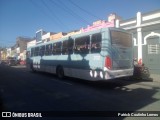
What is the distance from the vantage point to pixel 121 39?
41.8ft

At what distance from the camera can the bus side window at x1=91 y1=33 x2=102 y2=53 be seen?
12312mm

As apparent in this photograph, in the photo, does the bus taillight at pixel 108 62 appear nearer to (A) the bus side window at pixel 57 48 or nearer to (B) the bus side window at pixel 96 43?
(B) the bus side window at pixel 96 43

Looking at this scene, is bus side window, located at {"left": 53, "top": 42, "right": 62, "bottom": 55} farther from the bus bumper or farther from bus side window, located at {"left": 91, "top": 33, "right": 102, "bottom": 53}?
the bus bumper

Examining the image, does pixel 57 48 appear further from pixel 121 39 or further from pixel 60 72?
pixel 121 39

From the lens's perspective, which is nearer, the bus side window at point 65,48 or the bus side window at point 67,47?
the bus side window at point 67,47

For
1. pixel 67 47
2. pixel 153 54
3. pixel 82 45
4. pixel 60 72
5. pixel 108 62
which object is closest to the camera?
pixel 108 62

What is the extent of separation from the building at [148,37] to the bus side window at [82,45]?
7132 mm

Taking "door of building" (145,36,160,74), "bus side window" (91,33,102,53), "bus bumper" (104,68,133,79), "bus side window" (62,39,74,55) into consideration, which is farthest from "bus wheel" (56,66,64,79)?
"door of building" (145,36,160,74)

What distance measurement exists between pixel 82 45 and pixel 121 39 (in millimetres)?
2549

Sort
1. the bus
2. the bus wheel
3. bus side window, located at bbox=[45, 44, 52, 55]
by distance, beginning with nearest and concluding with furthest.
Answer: the bus
the bus wheel
bus side window, located at bbox=[45, 44, 52, 55]

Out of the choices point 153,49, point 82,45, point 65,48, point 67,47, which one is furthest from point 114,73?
point 153,49

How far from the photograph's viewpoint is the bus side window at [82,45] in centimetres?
1341

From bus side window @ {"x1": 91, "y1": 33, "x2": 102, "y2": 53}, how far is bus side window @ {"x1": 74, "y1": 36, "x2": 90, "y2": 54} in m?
0.51

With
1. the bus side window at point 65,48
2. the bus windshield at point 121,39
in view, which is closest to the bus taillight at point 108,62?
the bus windshield at point 121,39
